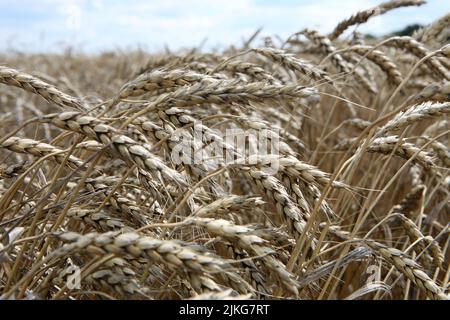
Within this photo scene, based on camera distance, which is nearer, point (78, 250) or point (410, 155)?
point (78, 250)

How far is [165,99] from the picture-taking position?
4.90 feet

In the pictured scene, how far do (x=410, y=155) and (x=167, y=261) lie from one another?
1.05 m

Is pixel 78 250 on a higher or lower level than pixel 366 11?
lower

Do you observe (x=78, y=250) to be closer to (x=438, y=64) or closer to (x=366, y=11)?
(x=438, y=64)

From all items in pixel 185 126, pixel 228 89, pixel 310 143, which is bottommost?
pixel 310 143

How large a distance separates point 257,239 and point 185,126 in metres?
0.44

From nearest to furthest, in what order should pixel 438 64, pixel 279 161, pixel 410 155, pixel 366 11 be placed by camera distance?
pixel 279 161
pixel 410 155
pixel 438 64
pixel 366 11
